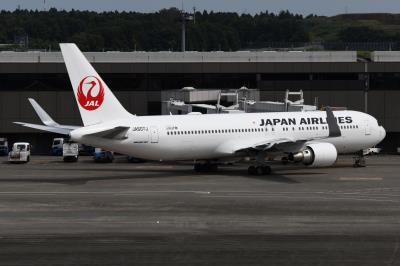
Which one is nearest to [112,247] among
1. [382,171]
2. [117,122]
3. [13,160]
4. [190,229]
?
[190,229]

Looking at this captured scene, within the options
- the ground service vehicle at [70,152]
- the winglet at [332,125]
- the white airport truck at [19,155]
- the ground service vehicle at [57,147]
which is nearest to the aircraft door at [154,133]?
the winglet at [332,125]

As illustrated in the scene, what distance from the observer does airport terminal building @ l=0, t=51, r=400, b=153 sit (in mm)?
89562

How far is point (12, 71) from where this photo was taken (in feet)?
294

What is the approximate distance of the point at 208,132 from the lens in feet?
191

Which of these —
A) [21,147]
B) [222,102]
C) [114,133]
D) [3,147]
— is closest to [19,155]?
[21,147]

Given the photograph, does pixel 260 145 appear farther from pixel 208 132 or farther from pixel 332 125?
pixel 332 125

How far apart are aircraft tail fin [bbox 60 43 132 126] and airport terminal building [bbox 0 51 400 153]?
36.1 metres

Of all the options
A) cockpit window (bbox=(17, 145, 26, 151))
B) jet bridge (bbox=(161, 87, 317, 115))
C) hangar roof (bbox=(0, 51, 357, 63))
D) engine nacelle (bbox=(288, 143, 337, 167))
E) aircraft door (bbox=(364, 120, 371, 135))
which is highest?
hangar roof (bbox=(0, 51, 357, 63))

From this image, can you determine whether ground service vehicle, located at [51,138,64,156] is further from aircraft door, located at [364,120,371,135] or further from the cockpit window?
aircraft door, located at [364,120,371,135]

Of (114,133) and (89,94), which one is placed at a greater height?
(89,94)

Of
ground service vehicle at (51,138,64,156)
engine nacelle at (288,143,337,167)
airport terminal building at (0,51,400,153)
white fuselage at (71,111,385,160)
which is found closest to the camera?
white fuselage at (71,111,385,160)

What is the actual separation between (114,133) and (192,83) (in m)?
39.9

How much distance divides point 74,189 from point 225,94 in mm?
37119

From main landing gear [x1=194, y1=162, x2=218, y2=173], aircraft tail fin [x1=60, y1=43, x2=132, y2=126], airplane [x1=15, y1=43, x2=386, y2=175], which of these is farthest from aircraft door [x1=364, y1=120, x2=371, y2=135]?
aircraft tail fin [x1=60, y1=43, x2=132, y2=126]
